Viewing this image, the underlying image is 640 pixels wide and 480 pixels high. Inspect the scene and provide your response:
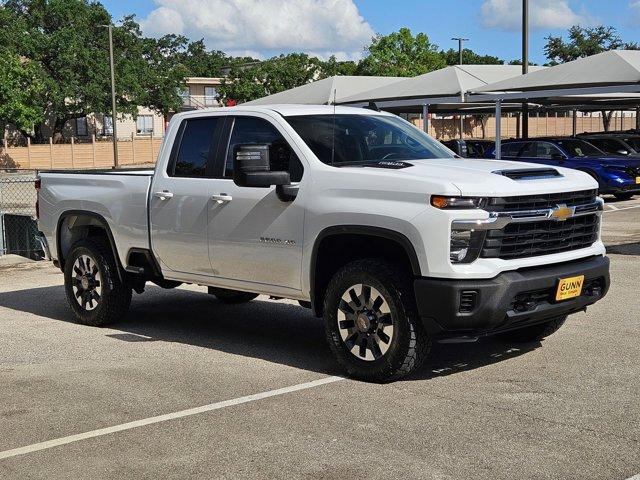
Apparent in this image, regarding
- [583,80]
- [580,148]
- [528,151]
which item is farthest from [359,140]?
[580,148]

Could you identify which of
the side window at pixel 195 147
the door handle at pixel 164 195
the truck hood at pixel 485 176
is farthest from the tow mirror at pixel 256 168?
the door handle at pixel 164 195

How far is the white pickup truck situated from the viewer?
6.42 m

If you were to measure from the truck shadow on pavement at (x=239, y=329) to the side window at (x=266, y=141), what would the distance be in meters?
1.45

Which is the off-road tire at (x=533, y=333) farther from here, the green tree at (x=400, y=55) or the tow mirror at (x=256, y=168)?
the green tree at (x=400, y=55)

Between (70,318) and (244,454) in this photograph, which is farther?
(70,318)

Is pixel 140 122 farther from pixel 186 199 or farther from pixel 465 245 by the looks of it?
pixel 465 245

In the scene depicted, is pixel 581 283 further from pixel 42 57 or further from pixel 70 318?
pixel 42 57

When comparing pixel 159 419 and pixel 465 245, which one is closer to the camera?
pixel 159 419

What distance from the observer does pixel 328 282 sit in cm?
731

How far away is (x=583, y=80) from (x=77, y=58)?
43.7 metres

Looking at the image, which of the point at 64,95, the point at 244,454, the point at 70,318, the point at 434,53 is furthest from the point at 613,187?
the point at 434,53

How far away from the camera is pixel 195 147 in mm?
8367

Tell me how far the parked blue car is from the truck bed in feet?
46.7

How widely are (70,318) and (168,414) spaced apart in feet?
12.9
